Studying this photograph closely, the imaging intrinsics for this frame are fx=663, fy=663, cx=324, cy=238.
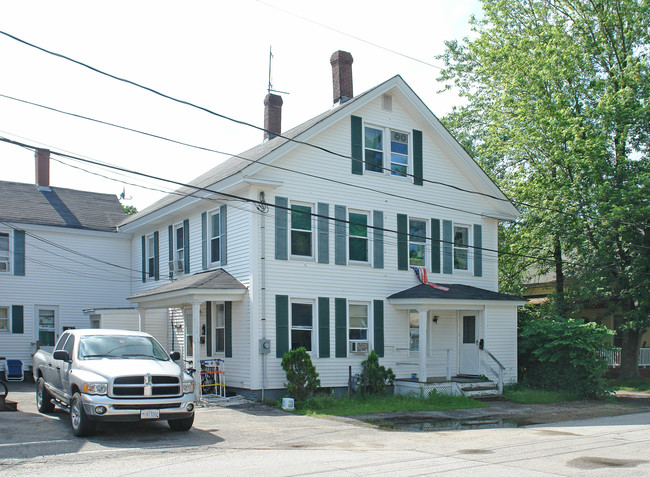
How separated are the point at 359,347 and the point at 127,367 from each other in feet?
31.4

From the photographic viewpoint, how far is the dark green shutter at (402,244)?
21.7 metres

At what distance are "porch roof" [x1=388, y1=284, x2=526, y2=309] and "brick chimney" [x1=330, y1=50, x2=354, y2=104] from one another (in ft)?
23.2

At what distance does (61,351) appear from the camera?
12555mm

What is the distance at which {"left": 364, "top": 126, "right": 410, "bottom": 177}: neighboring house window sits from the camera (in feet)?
70.5

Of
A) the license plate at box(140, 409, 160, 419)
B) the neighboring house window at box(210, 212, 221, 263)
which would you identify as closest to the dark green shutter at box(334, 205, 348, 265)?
the neighboring house window at box(210, 212, 221, 263)

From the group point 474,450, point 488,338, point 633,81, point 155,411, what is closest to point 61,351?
point 155,411

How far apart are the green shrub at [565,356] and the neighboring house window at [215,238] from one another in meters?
10.6

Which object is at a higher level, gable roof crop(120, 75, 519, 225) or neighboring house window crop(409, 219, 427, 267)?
gable roof crop(120, 75, 519, 225)

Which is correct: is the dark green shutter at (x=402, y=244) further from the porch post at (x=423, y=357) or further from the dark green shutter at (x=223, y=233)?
the dark green shutter at (x=223, y=233)

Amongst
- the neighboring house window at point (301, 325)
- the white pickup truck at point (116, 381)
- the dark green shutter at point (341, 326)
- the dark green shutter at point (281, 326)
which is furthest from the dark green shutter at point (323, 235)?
the white pickup truck at point (116, 381)

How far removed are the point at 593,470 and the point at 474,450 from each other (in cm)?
223

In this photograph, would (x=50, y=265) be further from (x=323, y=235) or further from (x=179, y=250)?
(x=323, y=235)

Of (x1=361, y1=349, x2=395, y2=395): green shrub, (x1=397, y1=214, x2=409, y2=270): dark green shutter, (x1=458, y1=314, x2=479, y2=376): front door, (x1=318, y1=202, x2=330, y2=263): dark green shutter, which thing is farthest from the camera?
(x1=458, y1=314, x2=479, y2=376): front door

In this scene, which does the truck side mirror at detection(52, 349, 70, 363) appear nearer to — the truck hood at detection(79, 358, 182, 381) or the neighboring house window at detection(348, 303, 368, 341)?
the truck hood at detection(79, 358, 182, 381)
